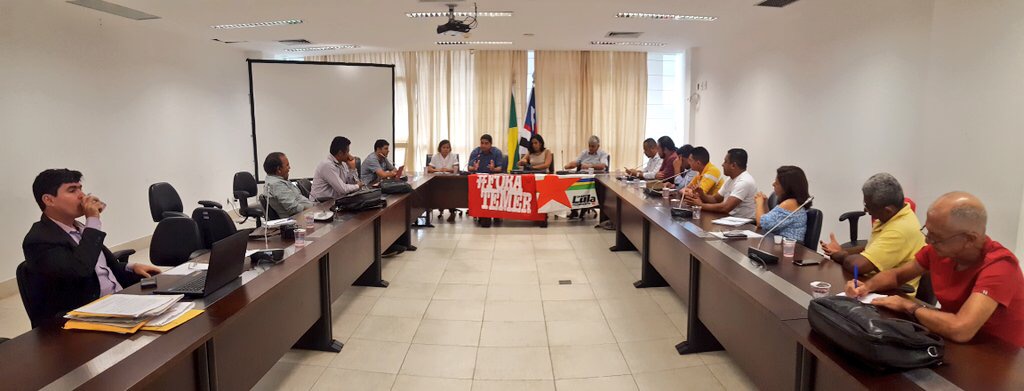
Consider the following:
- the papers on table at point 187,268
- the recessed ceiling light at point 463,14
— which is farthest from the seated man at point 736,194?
the papers on table at point 187,268

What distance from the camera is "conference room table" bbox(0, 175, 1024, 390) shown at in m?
1.36

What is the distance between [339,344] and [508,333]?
1.00 m

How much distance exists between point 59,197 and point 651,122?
28.4 ft

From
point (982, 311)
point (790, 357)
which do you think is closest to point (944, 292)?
point (982, 311)

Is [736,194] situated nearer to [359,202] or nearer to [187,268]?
[359,202]

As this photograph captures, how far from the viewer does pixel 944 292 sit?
1.74m

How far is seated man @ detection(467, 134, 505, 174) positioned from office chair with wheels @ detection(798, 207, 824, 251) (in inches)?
179

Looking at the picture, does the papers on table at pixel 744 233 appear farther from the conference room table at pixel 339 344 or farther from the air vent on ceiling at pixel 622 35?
the air vent on ceiling at pixel 622 35

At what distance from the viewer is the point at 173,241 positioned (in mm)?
3186

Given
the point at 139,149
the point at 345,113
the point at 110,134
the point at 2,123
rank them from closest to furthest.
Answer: the point at 2,123
the point at 110,134
the point at 139,149
the point at 345,113

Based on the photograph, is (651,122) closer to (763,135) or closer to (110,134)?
(763,135)

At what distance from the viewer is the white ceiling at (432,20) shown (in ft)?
16.2

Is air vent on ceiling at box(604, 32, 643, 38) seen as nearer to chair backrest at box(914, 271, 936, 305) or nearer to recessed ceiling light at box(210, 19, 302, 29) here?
recessed ceiling light at box(210, 19, 302, 29)

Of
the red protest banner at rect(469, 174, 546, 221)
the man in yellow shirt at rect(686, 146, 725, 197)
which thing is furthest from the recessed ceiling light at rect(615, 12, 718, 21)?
the red protest banner at rect(469, 174, 546, 221)
